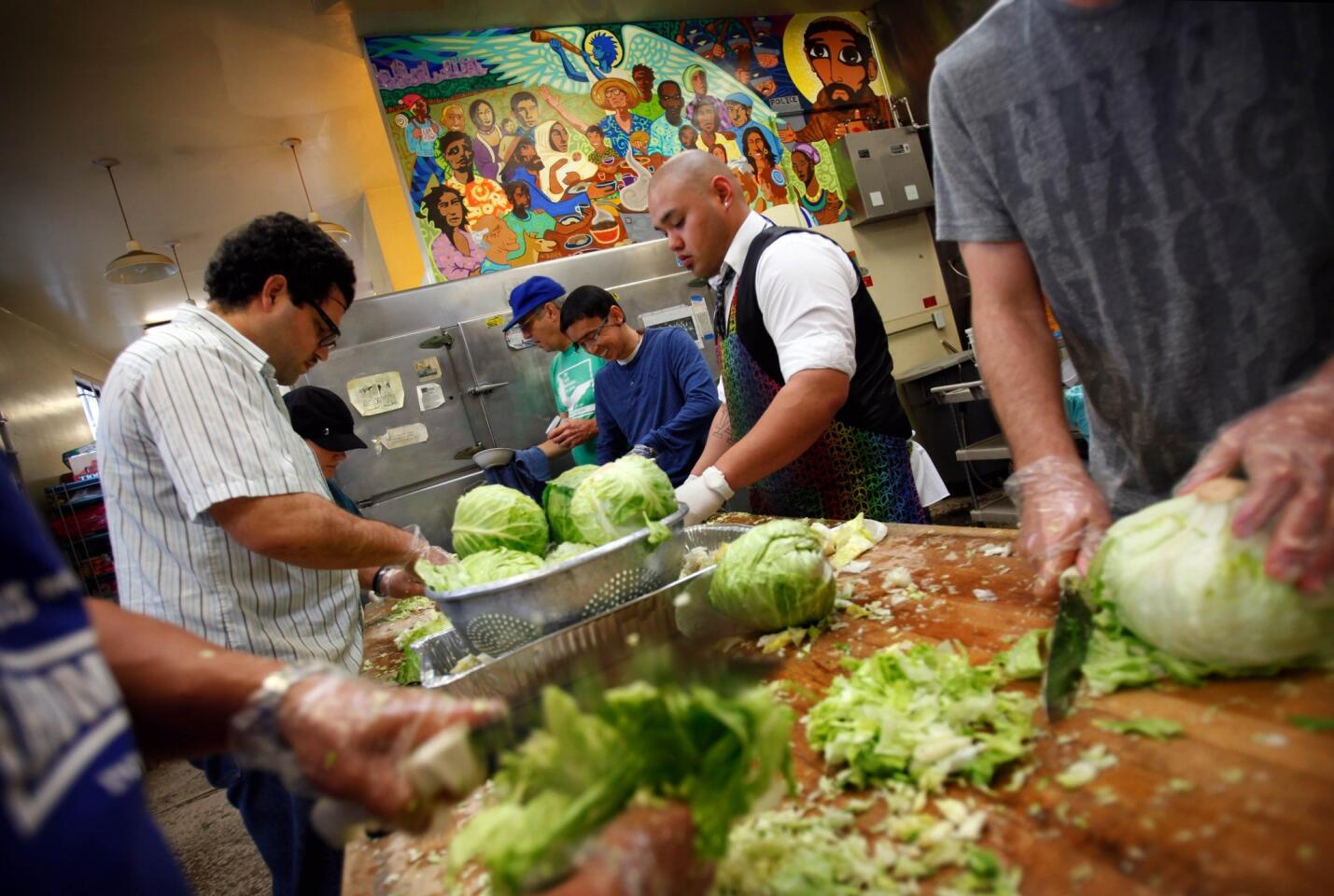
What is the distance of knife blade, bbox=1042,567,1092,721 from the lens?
1023 mm

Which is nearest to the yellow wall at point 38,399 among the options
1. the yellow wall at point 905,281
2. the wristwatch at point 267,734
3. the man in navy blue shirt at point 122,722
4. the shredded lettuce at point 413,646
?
the shredded lettuce at point 413,646

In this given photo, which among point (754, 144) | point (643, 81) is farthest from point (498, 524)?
point (754, 144)

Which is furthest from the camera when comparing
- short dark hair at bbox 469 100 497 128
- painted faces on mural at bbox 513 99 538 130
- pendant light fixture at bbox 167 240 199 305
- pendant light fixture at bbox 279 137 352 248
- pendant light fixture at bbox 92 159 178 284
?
pendant light fixture at bbox 167 240 199 305

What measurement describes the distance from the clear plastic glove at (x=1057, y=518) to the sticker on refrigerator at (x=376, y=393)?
4.64 metres

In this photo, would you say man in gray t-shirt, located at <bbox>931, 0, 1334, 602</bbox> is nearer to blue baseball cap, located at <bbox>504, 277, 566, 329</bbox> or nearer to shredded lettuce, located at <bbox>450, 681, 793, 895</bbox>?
shredded lettuce, located at <bbox>450, 681, 793, 895</bbox>

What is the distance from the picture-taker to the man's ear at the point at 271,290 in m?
2.42

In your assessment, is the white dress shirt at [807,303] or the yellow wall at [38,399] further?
the yellow wall at [38,399]

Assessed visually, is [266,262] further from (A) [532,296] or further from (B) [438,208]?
(B) [438,208]

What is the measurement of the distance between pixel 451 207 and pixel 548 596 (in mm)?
5027

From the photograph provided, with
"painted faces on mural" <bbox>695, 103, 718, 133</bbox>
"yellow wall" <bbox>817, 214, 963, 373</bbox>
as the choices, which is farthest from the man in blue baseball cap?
"yellow wall" <bbox>817, 214, 963, 373</bbox>

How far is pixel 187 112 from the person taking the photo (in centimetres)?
654

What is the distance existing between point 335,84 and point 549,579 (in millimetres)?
6998

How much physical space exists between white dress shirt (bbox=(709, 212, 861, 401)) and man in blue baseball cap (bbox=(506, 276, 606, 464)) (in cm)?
231

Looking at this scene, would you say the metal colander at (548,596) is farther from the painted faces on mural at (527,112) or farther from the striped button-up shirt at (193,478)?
the painted faces on mural at (527,112)
